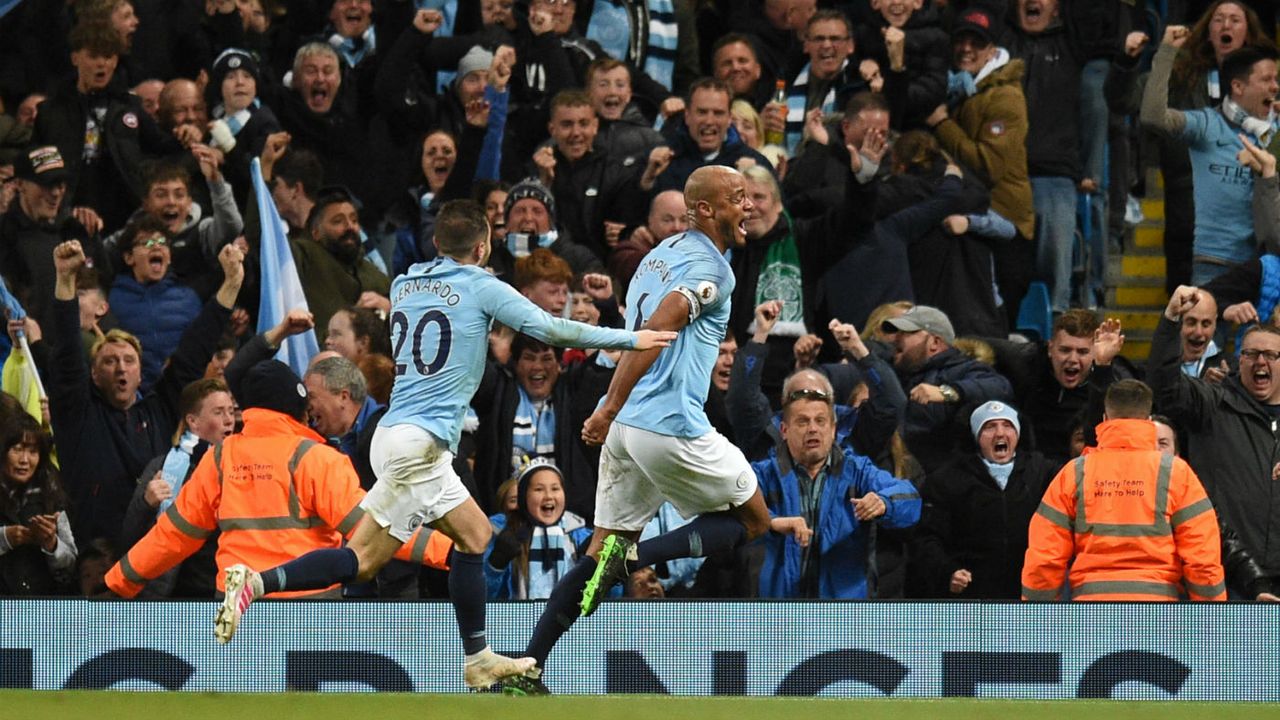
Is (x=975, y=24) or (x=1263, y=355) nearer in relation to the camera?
(x=1263, y=355)

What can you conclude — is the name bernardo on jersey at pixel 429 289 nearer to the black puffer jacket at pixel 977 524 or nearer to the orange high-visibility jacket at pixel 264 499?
the orange high-visibility jacket at pixel 264 499

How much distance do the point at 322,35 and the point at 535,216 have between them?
2882mm

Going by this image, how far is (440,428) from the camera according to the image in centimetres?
811

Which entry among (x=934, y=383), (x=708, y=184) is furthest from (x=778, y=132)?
(x=708, y=184)

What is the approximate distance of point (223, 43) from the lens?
13.6m

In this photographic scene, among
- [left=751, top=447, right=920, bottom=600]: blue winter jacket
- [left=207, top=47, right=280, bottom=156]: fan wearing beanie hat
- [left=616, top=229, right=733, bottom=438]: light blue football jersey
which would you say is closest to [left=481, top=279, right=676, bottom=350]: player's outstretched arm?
[left=616, top=229, right=733, bottom=438]: light blue football jersey

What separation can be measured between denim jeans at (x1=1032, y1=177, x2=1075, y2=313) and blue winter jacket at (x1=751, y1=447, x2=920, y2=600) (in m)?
4.04

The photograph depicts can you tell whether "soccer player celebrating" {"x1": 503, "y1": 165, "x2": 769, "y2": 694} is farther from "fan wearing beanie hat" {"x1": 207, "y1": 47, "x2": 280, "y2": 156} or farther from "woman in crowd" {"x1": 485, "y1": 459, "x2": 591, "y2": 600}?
"fan wearing beanie hat" {"x1": 207, "y1": 47, "x2": 280, "y2": 156}

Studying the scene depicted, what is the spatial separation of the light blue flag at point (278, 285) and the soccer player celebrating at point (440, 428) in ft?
9.48

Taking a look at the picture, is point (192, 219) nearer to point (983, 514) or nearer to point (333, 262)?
point (333, 262)

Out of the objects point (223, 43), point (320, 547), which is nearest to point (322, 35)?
point (223, 43)

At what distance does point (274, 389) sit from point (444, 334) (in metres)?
1.10

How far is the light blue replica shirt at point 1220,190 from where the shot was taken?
40.4 ft

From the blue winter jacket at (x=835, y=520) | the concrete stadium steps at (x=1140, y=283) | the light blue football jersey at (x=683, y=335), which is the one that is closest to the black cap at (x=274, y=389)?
the light blue football jersey at (x=683, y=335)
